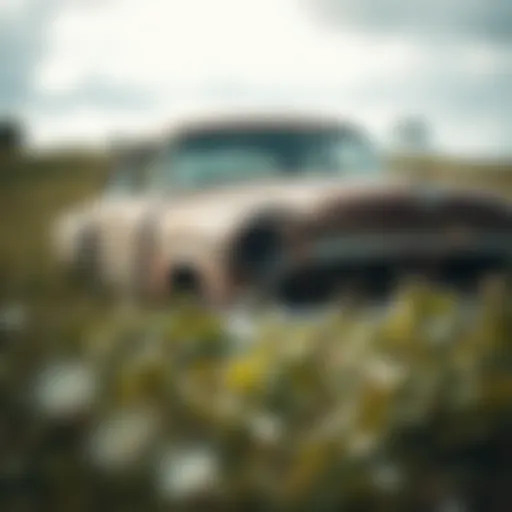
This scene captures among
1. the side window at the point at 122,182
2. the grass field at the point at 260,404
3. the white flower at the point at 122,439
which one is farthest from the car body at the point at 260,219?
the white flower at the point at 122,439

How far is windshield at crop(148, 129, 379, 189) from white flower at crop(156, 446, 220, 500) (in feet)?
1.13

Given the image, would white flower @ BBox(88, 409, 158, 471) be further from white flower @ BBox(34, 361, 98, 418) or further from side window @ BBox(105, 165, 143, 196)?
side window @ BBox(105, 165, 143, 196)

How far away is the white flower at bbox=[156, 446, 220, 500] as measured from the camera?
3.44 ft

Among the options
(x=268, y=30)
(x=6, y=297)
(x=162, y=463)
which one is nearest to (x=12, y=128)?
(x=6, y=297)

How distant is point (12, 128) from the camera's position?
1.25 meters

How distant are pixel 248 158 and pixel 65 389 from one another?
1.19 ft

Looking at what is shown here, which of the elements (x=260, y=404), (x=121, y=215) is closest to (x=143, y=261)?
(x=121, y=215)

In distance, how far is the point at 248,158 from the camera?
1.27 m

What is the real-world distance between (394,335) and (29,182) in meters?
0.46

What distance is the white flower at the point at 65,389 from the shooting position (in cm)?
105

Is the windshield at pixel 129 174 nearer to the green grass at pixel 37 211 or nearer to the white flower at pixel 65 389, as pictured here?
the green grass at pixel 37 211

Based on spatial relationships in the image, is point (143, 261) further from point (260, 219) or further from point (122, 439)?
point (122, 439)

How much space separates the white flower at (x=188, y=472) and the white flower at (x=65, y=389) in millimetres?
96

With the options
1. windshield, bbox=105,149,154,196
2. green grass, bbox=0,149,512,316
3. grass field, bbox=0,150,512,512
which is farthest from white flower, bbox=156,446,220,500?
windshield, bbox=105,149,154,196
